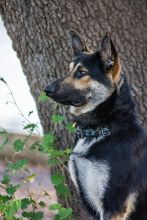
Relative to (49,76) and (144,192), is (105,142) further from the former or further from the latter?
(49,76)

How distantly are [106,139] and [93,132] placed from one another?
126 millimetres

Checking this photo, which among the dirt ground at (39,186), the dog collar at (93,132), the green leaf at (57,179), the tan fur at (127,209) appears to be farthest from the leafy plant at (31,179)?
the dirt ground at (39,186)

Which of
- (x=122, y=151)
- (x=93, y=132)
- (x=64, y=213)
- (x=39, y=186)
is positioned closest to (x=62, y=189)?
(x=64, y=213)

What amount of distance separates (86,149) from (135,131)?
39 centimetres

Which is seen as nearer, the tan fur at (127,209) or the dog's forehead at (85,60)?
the tan fur at (127,209)

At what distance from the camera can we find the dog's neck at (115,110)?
4.84m

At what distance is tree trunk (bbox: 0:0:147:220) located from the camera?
5.85 meters

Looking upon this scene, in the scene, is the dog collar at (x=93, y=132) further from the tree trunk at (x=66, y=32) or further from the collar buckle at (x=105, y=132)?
the tree trunk at (x=66, y=32)

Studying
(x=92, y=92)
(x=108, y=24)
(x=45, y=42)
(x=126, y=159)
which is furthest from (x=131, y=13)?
(x=126, y=159)

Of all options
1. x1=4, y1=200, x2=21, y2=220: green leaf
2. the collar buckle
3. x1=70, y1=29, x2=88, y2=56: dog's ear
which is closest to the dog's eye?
x1=70, y1=29, x2=88, y2=56: dog's ear

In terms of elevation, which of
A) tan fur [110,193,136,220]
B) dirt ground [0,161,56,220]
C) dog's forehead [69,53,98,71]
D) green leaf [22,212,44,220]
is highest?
dog's forehead [69,53,98,71]

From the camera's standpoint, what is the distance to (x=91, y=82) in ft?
16.0

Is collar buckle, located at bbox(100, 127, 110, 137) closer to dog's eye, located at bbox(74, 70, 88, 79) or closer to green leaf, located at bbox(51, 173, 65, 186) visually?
dog's eye, located at bbox(74, 70, 88, 79)

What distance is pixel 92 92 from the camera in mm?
4875
